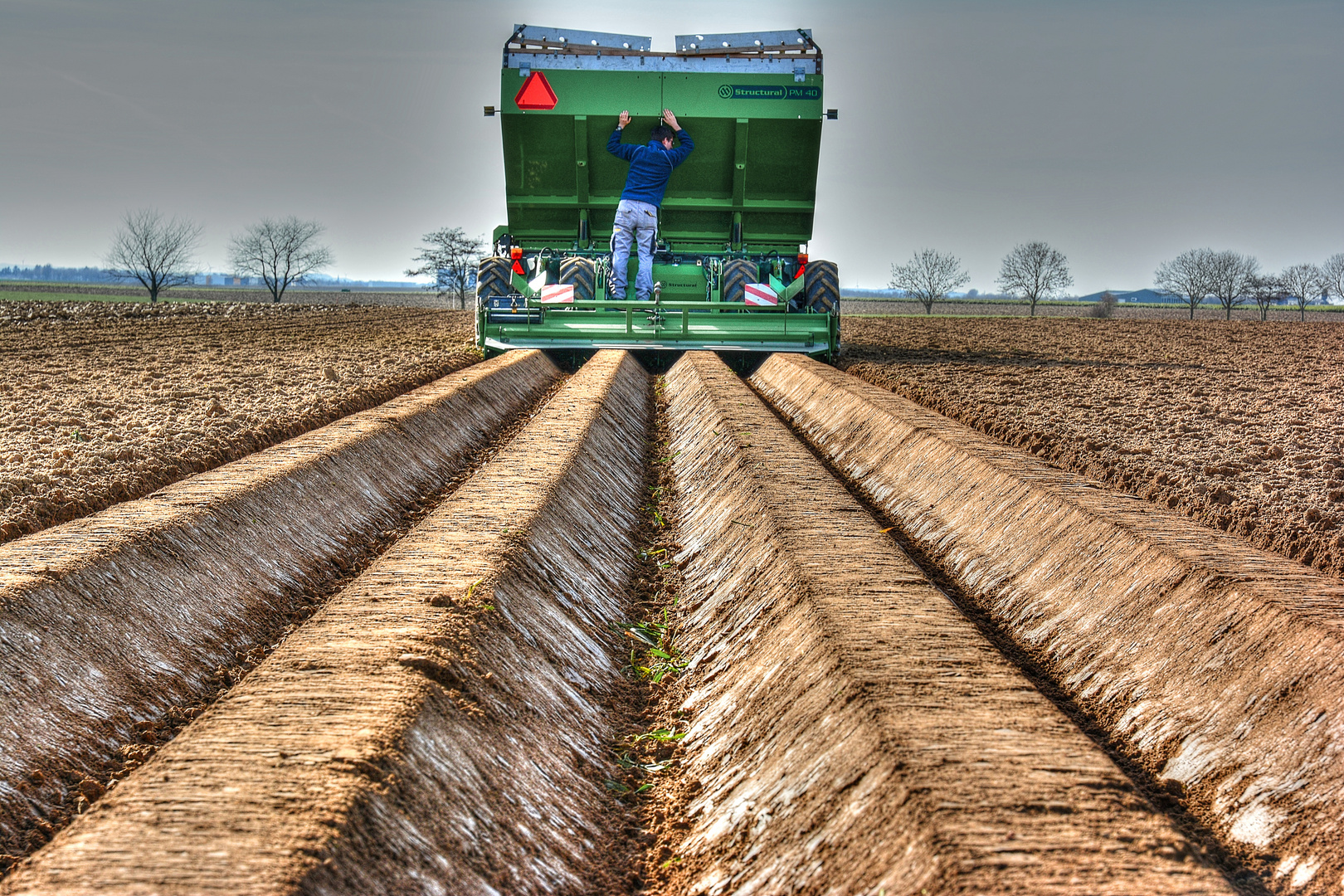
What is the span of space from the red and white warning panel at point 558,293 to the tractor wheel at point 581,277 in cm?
11

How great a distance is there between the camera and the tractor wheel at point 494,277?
46.3 feet

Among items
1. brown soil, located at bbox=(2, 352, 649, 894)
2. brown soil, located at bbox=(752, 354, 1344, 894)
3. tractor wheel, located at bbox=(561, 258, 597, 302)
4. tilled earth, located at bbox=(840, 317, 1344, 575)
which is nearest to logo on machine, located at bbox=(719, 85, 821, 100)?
tractor wheel, located at bbox=(561, 258, 597, 302)

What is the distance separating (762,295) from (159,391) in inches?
288

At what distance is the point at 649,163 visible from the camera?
13.5 metres

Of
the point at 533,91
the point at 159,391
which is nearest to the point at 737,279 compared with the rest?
the point at 533,91

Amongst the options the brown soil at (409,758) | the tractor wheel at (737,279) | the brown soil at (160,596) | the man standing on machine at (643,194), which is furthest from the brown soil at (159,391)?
the tractor wheel at (737,279)

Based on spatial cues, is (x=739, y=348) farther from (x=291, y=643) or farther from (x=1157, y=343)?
(x=1157, y=343)

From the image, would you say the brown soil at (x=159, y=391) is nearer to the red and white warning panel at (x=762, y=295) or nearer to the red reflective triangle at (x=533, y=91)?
the red reflective triangle at (x=533, y=91)

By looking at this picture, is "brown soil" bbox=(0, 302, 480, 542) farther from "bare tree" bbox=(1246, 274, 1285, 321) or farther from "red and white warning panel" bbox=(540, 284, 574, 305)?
"bare tree" bbox=(1246, 274, 1285, 321)

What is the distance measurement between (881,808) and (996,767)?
39cm

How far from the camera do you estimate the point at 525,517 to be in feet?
17.8

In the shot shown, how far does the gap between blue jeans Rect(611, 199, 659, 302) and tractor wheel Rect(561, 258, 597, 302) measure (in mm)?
285

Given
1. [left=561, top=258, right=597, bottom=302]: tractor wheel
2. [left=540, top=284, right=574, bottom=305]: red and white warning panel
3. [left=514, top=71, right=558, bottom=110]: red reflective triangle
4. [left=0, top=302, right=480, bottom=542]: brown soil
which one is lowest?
[left=0, top=302, right=480, bottom=542]: brown soil

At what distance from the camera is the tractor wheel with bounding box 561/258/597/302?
44.8 feet
